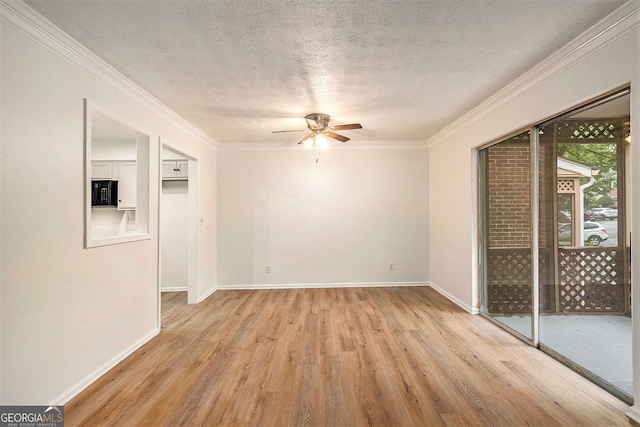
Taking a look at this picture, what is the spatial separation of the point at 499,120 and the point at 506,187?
741mm

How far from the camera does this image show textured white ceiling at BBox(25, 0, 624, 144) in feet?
6.11

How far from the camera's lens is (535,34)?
2.13 metres

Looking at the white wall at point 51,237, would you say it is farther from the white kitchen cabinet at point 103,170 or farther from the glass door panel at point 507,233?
the glass door panel at point 507,233

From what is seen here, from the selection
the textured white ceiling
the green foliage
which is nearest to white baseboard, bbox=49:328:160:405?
the textured white ceiling

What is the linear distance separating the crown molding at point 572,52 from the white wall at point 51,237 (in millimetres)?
3620

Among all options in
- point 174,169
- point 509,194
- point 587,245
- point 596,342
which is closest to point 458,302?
point 509,194

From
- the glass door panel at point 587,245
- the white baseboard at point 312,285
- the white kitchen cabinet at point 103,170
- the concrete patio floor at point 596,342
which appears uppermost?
the white kitchen cabinet at point 103,170

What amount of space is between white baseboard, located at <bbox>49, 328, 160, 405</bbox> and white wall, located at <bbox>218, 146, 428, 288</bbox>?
2.30 metres

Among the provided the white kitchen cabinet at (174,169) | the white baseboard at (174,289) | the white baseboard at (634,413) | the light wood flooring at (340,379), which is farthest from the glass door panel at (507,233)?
the white baseboard at (174,289)

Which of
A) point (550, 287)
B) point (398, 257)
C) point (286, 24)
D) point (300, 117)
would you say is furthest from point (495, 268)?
point (286, 24)

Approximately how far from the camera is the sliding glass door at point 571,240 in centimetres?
215

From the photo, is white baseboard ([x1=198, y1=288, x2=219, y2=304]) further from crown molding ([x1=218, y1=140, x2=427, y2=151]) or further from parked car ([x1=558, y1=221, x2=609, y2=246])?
parked car ([x1=558, y1=221, x2=609, y2=246])

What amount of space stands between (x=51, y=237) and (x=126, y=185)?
2885mm

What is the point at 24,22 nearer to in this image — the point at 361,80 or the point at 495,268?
the point at 361,80
